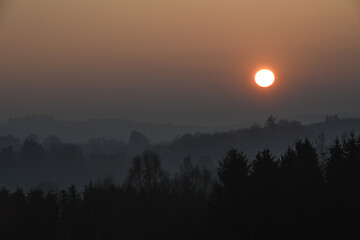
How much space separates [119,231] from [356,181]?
25.3 meters

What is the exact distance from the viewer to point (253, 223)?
1780 inches

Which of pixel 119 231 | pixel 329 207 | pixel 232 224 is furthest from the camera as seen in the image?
pixel 119 231

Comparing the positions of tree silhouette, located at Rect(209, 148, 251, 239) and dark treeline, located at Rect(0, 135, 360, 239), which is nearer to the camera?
dark treeline, located at Rect(0, 135, 360, 239)

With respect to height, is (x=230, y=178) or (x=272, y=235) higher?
(x=230, y=178)

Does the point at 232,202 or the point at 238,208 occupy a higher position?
the point at 232,202

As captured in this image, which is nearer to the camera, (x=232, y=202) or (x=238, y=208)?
(x=238, y=208)

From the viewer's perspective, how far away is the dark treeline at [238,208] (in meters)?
43.5

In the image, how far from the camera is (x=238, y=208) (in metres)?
47.3

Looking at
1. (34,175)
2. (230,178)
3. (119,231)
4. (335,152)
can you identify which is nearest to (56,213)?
(119,231)

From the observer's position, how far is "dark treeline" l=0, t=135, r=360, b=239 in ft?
143

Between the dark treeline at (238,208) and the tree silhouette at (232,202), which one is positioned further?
the tree silhouette at (232,202)

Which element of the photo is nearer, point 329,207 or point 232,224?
point 329,207

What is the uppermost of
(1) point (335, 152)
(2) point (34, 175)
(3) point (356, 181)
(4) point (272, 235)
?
(2) point (34, 175)

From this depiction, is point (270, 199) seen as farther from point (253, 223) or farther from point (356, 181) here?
point (356, 181)
